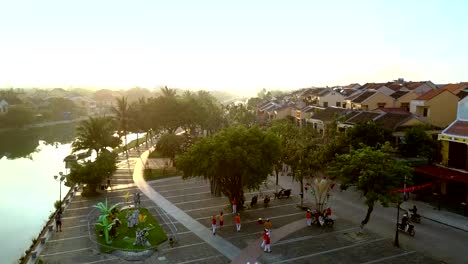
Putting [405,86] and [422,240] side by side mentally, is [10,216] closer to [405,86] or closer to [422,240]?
[422,240]

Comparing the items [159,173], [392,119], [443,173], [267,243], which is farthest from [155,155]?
[443,173]

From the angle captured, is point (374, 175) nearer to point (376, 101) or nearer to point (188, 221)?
point (188, 221)

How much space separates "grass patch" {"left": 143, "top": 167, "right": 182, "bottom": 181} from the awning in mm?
25179

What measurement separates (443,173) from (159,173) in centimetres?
2908

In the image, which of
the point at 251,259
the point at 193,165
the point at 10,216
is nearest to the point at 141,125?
the point at 10,216

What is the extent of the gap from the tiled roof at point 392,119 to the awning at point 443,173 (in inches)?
330

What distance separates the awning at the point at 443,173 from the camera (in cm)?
3098

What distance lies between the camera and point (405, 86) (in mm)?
73250

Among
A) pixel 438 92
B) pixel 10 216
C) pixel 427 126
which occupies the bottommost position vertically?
pixel 10 216

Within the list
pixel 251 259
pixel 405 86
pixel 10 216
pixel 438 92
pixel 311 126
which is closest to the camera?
pixel 251 259

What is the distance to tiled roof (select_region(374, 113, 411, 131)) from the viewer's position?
43.3m

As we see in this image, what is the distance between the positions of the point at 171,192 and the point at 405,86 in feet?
171

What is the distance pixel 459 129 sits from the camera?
1337 inches

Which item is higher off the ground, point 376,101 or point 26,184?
point 376,101
